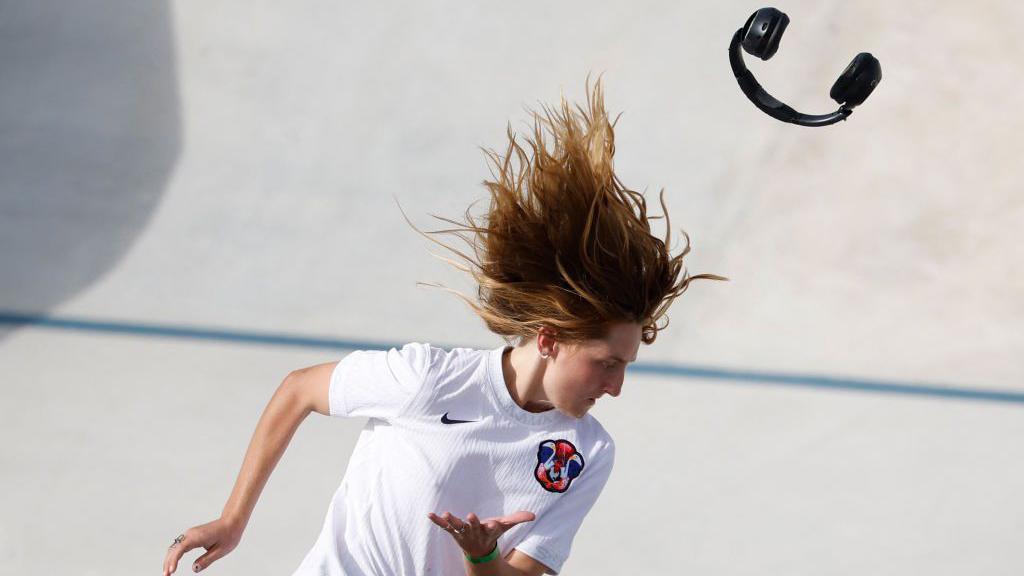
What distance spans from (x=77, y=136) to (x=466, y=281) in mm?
1951

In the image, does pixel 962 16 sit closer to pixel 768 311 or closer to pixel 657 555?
pixel 768 311

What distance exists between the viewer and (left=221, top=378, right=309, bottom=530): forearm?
2174mm

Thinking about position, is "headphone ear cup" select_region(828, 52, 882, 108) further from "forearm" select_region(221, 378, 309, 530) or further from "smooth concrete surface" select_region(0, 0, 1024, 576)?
"smooth concrete surface" select_region(0, 0, 1024, 576)

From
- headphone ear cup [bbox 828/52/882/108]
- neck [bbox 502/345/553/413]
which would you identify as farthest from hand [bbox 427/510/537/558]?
headphone ear cup [bbox 828/52/882/108]

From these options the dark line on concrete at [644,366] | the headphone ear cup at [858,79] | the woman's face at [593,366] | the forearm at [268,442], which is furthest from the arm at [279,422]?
the dark line on concrete at [644,366]

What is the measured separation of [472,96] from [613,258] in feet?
11.3

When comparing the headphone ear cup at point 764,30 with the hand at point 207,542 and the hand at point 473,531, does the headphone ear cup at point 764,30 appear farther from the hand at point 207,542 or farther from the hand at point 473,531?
the hand at point 207,542

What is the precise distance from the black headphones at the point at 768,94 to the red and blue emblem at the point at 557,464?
91 centimetres

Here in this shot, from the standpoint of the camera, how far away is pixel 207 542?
2070mm

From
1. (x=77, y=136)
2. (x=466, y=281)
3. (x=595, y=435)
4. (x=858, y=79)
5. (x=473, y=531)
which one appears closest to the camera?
(x=473, y=531)

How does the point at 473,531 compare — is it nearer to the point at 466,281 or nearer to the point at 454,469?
the point at 454,469

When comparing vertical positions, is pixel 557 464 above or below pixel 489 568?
above

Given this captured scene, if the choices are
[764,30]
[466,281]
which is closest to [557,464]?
[764,30]

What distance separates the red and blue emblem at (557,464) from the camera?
2059mm
